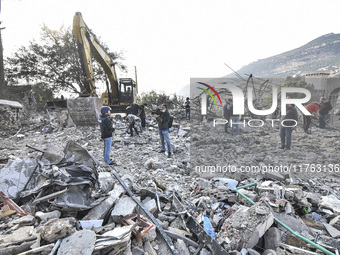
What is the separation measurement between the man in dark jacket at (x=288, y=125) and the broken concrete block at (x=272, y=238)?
3.60 metres

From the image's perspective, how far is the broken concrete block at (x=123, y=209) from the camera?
2.48 m

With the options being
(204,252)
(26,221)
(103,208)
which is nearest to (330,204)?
(204,252)

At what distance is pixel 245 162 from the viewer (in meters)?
5.23

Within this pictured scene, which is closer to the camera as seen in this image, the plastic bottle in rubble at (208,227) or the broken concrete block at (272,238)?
the broken concrete block at (272,238)

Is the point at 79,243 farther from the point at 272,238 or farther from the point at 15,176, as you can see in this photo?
the point at 272,238

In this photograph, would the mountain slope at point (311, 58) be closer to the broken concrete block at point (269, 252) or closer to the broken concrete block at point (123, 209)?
the broken concrete block at point (269, 252)

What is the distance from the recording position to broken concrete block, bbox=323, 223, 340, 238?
8.13 ft

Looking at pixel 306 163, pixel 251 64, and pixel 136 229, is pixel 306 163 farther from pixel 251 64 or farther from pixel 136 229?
pixel 251 64

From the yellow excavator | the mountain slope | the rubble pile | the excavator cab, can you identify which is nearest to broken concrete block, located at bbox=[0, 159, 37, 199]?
the rubble pile

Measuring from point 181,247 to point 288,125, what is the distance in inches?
178

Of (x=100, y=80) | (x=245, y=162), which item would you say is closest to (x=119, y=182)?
(x=245, y=162)

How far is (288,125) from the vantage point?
5.25m

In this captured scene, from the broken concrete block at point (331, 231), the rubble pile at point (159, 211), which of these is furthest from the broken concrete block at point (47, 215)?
the broken concrete block at point (331, 231)

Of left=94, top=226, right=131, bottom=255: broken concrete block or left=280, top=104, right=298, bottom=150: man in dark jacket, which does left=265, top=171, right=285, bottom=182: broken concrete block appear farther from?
left=94, top=226, right=131, bottom=255: broken concrete block
